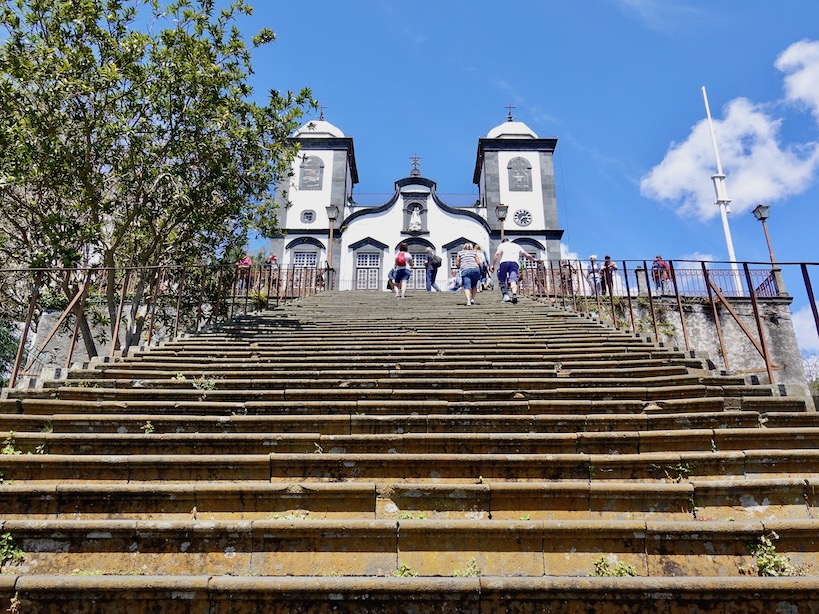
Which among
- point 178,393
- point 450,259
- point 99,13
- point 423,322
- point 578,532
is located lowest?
point 578,532

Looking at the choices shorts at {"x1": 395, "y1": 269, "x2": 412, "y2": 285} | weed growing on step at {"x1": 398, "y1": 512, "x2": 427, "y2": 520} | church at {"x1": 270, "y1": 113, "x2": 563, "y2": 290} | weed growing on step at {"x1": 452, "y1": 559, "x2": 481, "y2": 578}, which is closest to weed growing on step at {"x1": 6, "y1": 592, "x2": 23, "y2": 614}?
weed growing on step at {"x1": 398, "y1": 512, "x2": 427, "y2": 520}

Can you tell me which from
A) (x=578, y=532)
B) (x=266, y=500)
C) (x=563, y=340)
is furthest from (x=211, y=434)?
(x=563, y=340)

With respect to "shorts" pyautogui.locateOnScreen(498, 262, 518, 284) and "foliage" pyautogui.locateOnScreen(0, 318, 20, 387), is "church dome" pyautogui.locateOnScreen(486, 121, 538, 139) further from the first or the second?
"foliage" pyautogui.locateOnScreen(0, 318, 20, 387)

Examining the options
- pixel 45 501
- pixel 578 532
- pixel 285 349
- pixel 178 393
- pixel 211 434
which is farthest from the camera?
pixel 285 349

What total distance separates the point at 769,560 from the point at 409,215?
26.4 m

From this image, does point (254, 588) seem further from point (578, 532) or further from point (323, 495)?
point (578, 532)

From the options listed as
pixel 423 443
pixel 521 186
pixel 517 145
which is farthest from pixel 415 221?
pixel 423 443

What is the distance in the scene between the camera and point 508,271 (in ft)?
40.6

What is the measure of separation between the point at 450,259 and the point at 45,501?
25061 millimetres

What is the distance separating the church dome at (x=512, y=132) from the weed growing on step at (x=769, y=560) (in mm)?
29786

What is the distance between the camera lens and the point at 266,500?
3953mm

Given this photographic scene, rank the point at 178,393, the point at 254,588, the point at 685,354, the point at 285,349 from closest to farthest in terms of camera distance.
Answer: the point at 254,588, the point at 178,393, the point at 685,354, the point at 285,349

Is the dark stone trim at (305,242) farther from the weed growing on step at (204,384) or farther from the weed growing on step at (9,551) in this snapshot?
the weed growing on step at (9,551)

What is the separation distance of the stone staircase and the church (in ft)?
69.2
